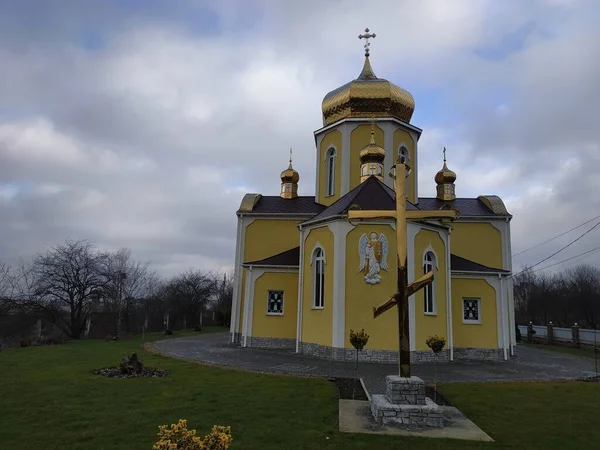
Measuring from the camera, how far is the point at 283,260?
59.6 ft

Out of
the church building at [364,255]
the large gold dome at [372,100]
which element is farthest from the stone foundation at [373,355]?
the large gold dome at [372,100]

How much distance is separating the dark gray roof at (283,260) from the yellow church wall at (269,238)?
1.33 meters

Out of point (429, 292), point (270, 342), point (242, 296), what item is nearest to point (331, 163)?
point (242, 296)

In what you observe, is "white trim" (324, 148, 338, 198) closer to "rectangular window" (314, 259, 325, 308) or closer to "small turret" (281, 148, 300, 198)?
"small turret" (281, 148, 300, 198)

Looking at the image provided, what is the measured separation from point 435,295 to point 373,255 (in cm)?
288

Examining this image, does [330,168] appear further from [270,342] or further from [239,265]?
[270,342]

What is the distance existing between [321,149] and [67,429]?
670 inches

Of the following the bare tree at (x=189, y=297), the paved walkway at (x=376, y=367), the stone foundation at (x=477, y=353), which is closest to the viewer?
the paved walkway at (x=376, y=367)

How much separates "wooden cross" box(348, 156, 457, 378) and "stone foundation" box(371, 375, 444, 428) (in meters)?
0.22

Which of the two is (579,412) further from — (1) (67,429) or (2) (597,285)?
(2) (597,285)

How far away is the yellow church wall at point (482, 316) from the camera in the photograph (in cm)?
1645

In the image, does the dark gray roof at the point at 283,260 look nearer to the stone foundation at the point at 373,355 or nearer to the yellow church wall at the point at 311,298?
the yellow church wall at the point at 311,298

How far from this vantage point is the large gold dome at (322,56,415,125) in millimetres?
19734

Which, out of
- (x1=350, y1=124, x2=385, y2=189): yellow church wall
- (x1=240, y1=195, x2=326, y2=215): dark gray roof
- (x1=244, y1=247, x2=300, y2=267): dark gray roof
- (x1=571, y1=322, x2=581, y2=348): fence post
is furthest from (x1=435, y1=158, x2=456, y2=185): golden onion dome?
(x1=571, y1=322, x2=581, y2=348): fence post
